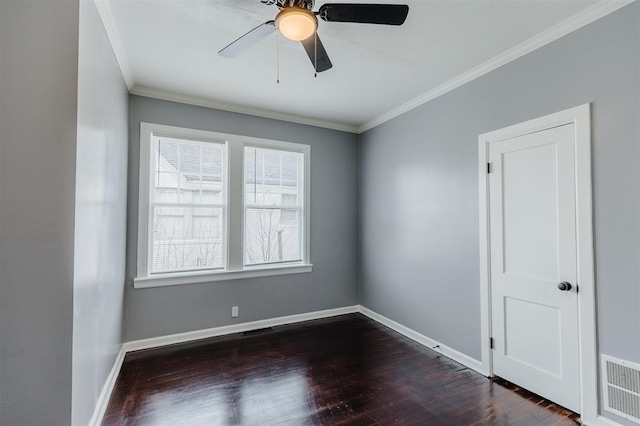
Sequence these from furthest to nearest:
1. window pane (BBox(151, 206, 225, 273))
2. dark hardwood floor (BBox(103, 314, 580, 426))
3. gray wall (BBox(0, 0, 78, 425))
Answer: window pane (BBox(151, 206, 225, 273)) → dark hardwood floor (BBox(103, 314, 580, 426)) → gray wall (BBox(0, 0, 78, 425))

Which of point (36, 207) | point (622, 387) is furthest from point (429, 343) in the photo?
point (36, 207)

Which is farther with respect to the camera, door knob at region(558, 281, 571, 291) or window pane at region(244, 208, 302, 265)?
window pane at region(244, 208, 302, 265)

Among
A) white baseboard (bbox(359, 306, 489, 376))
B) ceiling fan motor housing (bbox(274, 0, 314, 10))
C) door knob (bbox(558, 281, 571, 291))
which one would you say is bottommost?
white baseboard (bbox(359, 306, 489, 376))

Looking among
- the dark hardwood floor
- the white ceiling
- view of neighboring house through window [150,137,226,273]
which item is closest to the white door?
the dark hardwood floor

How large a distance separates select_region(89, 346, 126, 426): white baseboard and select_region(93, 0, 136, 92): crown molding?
262cm

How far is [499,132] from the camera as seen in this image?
2.59 metres

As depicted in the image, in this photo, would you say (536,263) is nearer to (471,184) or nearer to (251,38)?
(471,184)

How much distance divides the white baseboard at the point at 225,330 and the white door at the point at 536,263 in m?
2.16

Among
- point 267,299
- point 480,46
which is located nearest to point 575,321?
point 480,46

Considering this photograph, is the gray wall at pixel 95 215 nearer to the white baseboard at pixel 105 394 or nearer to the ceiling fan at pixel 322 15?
the white baseboard at pixel 105 394

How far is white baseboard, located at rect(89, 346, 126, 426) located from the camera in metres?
1.95

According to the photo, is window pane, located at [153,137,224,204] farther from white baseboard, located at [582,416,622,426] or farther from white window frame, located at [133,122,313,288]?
white baseboard, located at [582,416,622,426]

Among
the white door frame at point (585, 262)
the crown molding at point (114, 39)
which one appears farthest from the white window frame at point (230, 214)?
the white door frame at point (585, 262)

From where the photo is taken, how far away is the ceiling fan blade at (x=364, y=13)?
1.57m
